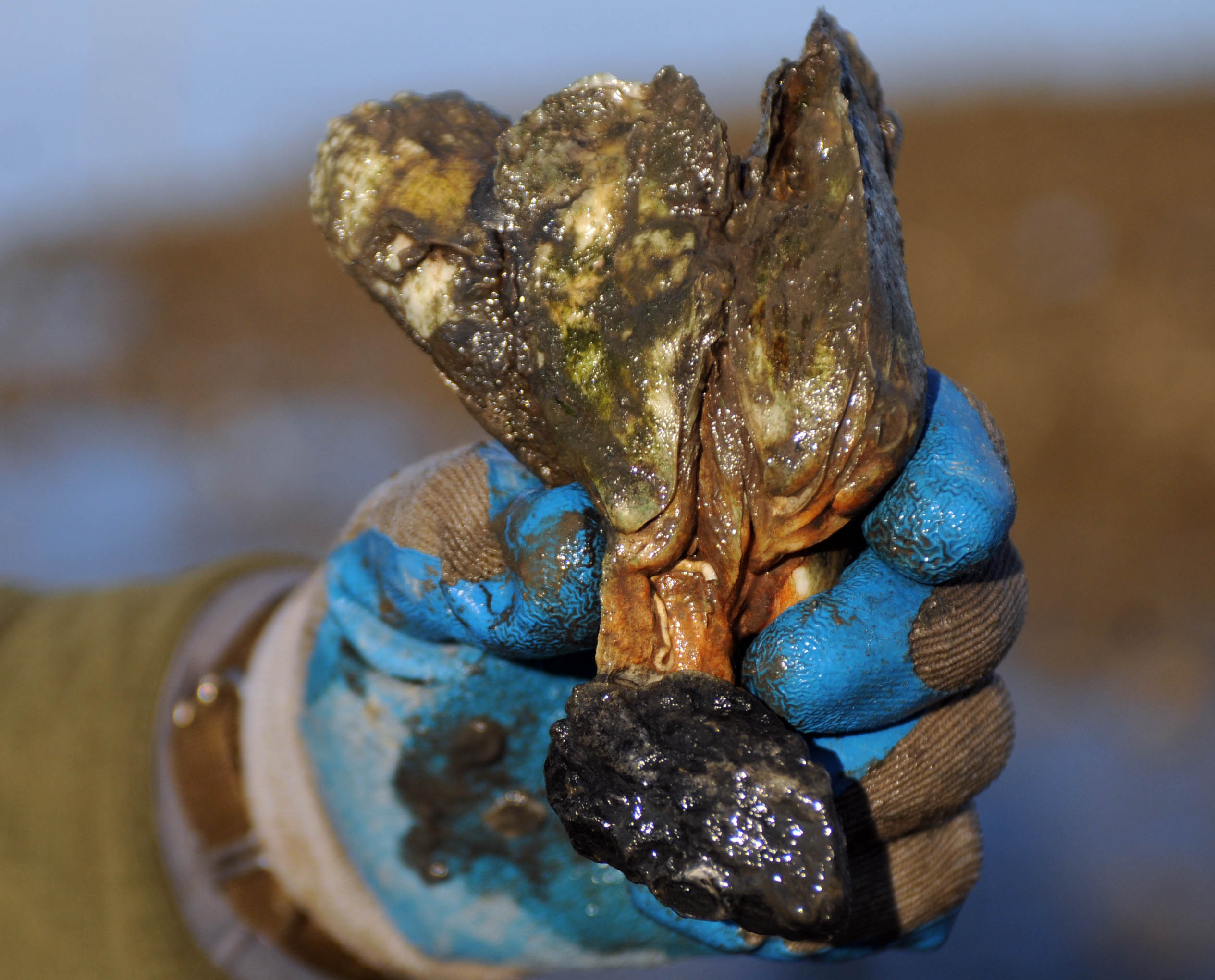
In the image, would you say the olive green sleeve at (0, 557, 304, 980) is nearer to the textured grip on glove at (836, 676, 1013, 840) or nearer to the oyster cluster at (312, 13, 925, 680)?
the oyster cluster at (312, 13, 925, 680)

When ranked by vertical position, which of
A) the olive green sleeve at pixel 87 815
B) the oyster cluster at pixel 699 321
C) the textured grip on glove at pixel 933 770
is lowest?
the olive green sleeve at pixel 87 815

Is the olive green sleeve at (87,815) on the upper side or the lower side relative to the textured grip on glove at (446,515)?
lower

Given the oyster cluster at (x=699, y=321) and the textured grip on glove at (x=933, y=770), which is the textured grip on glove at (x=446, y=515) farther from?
the textured grip on glove at (x=933, y=770)

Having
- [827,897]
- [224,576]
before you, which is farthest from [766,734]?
[224,576]

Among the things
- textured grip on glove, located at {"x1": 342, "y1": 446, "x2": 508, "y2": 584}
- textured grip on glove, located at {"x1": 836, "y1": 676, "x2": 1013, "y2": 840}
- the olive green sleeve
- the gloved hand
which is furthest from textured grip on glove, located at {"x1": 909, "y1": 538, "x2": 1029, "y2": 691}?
the olive green sleeve

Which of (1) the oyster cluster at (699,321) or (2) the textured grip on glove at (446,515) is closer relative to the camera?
(1) the oyster cluster at (699,321)

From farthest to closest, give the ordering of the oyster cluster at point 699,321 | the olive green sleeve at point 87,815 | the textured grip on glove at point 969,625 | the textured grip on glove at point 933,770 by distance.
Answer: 1. the olive green sleeve at point 87,815
2. the textured grip on glove at point 933,770
3. the textured grip on glove at point 969,625
4. the oyster cluster at point 699,321

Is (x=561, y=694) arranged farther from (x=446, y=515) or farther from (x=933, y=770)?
(x=933, y=770)

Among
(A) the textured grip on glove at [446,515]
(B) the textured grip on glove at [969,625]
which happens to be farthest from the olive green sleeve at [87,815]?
(B) the textured grip on glove at [969,625]
